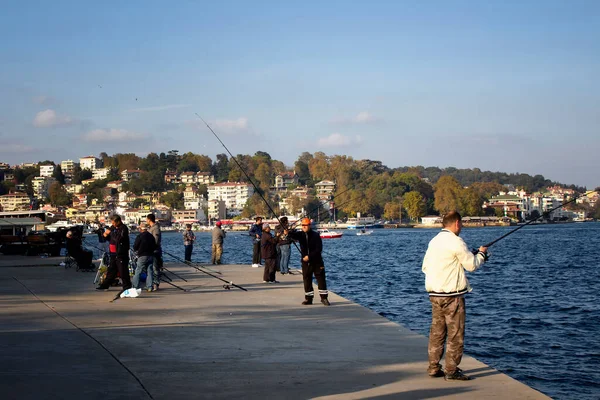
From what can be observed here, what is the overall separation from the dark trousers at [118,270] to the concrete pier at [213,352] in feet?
2.43

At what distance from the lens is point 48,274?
2144 centimetres

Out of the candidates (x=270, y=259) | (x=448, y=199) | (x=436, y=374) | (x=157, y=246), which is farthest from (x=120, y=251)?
(x=448, y=199)

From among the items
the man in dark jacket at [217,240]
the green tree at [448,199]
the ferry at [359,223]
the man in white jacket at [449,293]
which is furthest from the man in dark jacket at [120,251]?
the green tree at [448,199]

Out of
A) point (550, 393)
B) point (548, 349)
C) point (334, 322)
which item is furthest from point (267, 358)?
point (548, 349)

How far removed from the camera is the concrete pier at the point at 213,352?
7.20 meters

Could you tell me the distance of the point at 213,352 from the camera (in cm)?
916

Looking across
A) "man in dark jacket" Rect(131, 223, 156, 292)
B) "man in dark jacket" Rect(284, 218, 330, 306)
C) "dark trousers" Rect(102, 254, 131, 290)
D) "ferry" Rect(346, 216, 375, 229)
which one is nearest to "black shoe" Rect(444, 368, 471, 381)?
"man in dark jacket" Rect(284, 218, 330, 306)

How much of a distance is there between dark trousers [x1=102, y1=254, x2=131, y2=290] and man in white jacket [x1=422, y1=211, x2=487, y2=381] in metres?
8.94

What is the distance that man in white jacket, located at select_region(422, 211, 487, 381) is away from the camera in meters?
7.79

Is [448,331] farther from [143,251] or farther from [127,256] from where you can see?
[127,256]

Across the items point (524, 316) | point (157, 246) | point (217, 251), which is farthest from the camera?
point (217, 251)

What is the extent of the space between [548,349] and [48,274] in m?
13.6

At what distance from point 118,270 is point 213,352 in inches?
305

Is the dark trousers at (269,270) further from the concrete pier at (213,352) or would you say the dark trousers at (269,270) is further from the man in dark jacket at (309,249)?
the man in dark jacket at (309,249)
